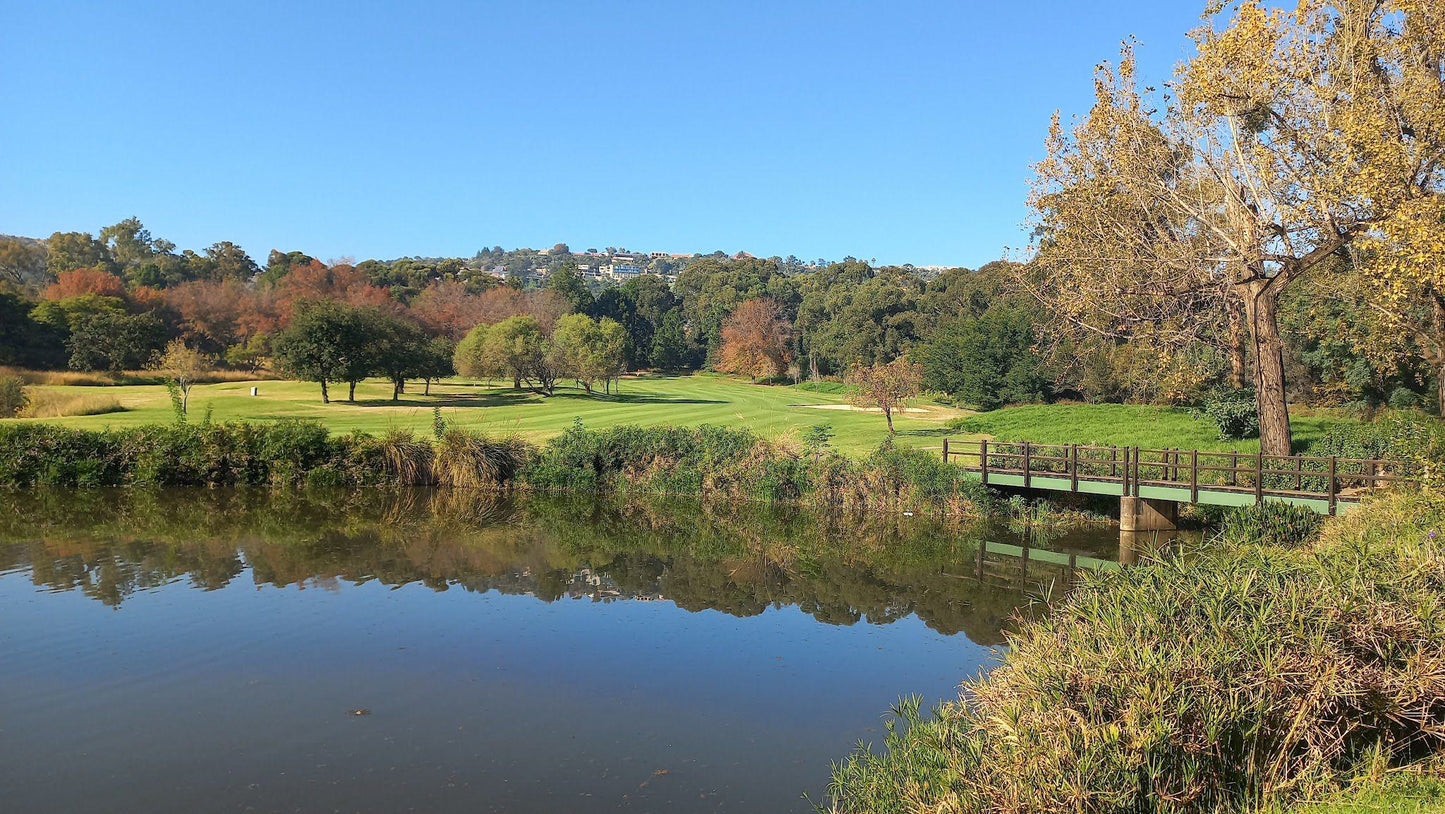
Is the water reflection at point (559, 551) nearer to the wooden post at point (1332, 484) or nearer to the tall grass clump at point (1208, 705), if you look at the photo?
the wooden post at point (1332, 484)

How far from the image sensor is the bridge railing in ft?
65.6

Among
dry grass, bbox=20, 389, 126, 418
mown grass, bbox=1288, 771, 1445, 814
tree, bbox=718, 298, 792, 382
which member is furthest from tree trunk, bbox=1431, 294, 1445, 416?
tree, bbox=718, 298, 792, 382

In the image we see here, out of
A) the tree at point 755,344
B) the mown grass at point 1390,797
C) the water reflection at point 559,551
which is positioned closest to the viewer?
the mown grass at point 1390,797

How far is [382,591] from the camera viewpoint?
16.7 m

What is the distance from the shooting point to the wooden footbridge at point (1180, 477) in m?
20.2

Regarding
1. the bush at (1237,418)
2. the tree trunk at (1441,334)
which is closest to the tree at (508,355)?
the bush at (1237,418)

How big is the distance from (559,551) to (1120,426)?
21807mm

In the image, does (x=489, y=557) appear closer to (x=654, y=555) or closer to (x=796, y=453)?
(x=654, y=555)

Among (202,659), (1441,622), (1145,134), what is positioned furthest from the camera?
(1145,134)

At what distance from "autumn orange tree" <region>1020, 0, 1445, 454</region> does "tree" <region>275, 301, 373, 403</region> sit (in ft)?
121

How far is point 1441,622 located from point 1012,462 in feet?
60.1

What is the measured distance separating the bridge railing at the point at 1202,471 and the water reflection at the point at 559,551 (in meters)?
1.68

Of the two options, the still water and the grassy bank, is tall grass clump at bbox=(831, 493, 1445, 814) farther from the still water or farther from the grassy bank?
the grassy bank

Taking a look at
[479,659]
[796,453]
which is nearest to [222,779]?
[479,659]
